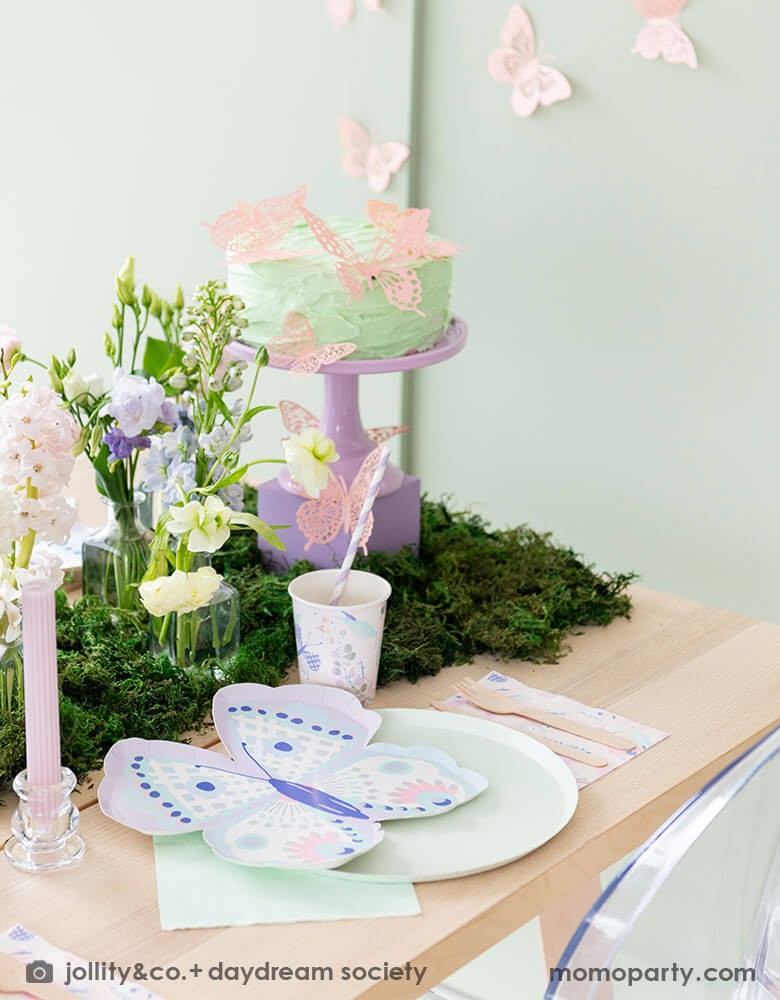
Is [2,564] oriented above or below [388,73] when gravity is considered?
below

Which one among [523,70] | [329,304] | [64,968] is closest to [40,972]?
[64,968]

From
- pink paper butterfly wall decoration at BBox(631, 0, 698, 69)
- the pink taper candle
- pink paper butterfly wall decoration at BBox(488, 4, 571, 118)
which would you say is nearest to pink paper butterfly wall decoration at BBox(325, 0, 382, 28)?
pink paper butterfly wall decoration at BBox(488, 4, 571, 118)

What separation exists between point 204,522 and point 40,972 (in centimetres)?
39

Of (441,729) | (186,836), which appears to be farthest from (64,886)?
(441,729)

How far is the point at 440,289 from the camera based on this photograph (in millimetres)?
A: 1334

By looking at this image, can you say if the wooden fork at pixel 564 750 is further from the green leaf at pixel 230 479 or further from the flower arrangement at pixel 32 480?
the flower arrangement at pixel 32 480

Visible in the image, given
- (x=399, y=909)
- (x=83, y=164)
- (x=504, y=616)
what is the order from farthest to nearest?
(x=83, y=164), (x=504, y=616), (x=399, y=909)

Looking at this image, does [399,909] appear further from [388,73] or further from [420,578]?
[388,73]

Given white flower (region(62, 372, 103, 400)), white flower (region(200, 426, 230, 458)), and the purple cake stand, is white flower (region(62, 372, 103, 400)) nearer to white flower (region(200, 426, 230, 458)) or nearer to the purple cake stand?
white flower (region(200, 426, 230, 458))

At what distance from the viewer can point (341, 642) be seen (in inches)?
42.1

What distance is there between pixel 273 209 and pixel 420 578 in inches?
17.8

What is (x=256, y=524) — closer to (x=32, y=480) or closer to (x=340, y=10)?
(x=32, y=480)

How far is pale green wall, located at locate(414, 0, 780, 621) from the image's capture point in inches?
71.7

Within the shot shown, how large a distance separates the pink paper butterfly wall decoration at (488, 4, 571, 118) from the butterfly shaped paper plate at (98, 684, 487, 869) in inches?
50.3
